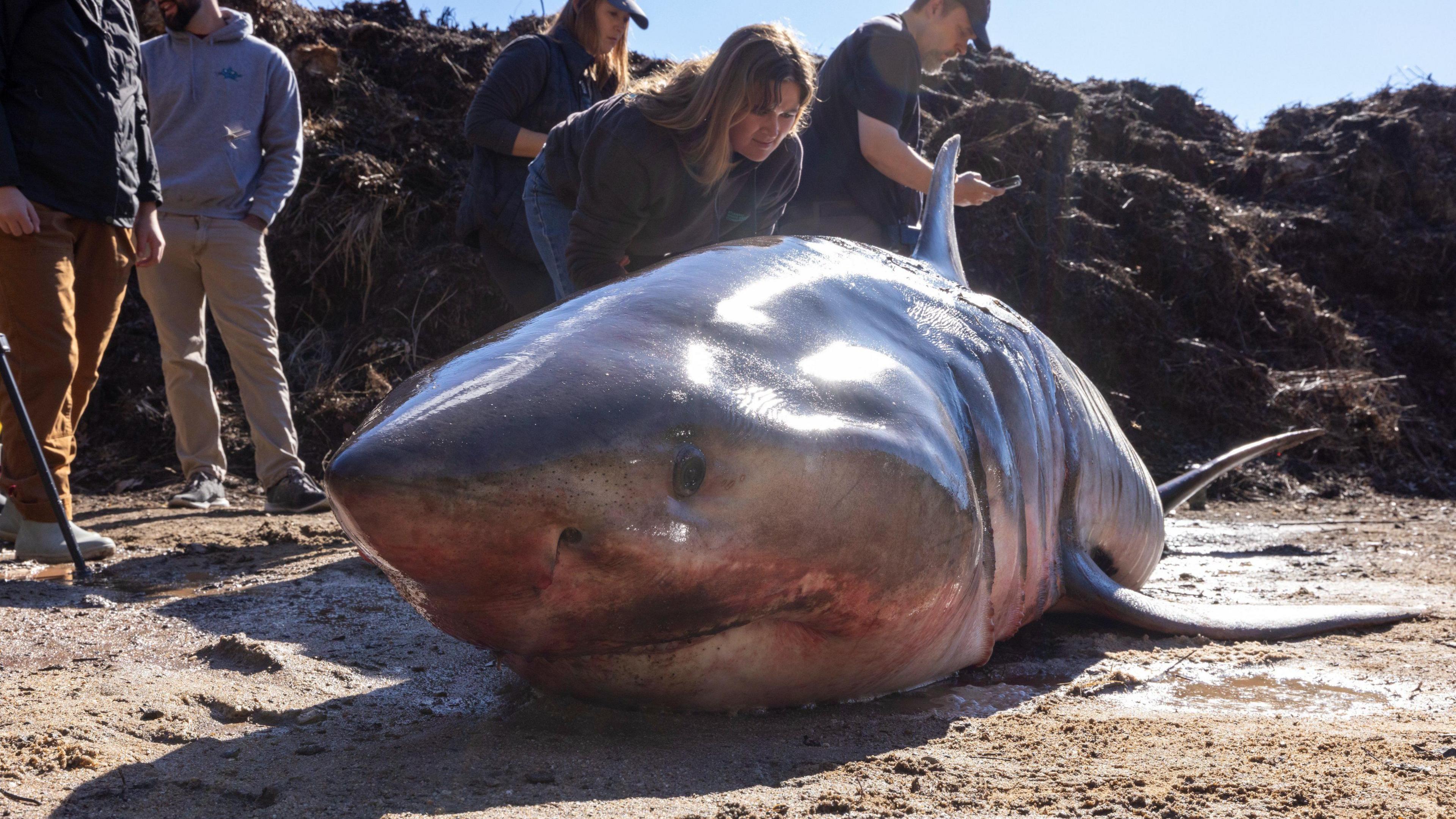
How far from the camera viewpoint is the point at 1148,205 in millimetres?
10422

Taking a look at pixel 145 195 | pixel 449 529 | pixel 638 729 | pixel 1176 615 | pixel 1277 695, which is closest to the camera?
pixel 449 529

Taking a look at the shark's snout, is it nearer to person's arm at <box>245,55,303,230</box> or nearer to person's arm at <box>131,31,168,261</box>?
person's arm at <box>131,31,168,261</box>

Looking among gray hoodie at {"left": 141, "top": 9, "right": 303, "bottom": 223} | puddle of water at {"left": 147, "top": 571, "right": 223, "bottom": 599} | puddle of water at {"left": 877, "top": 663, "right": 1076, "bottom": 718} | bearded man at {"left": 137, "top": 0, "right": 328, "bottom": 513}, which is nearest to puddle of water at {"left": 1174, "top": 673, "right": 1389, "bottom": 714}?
puddle of water at {"left": 877, "top": 663, "right": 1076, "bottom": 718}

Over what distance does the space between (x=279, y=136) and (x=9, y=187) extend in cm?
183

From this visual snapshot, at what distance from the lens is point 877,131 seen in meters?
4.30

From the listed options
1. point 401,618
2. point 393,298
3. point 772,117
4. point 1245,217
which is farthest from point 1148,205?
point 401,618

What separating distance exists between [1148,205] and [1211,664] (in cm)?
849

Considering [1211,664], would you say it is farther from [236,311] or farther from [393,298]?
[393,298]

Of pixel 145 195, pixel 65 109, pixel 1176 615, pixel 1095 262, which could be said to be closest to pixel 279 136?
pixel 145 195

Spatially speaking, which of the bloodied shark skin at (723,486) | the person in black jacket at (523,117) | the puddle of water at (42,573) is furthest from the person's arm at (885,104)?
the puddle of water at (42,573)

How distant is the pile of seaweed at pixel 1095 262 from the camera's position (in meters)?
8.02

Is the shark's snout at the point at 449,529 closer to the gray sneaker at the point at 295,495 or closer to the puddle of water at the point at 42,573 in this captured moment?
the puddle of water at the point at 42,573

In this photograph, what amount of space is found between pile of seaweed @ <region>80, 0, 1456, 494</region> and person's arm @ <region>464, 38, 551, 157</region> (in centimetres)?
321

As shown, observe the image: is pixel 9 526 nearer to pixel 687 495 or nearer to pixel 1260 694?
pixel 687 495
